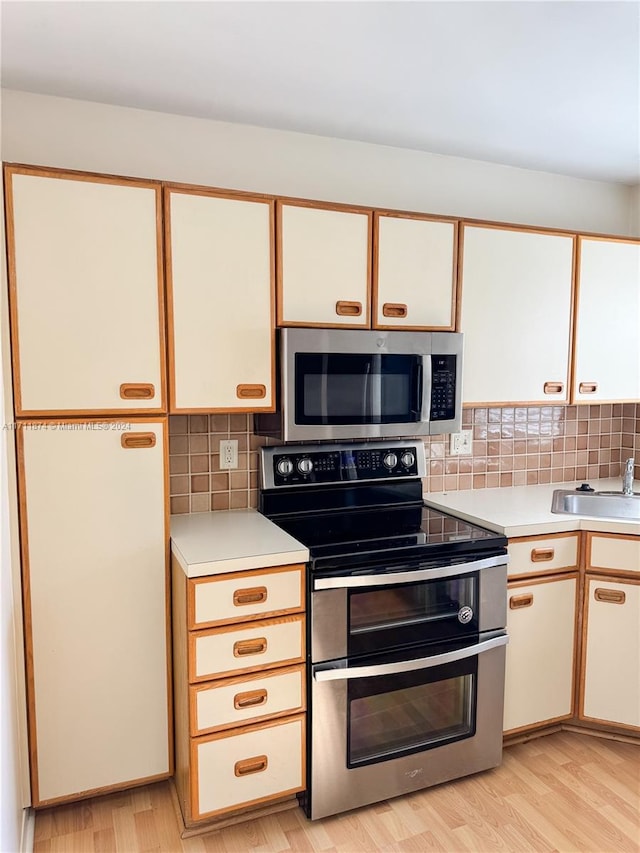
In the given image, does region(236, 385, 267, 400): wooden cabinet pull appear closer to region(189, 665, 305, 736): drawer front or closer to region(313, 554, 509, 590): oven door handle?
region(313, 554, 509, 590): oven door handle

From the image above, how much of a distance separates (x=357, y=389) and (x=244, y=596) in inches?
33.6

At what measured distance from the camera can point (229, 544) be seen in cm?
204

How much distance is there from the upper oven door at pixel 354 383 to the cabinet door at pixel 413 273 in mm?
115

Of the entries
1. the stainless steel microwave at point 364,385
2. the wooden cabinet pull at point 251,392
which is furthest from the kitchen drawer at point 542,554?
the wooden cabinet pull at point 251,392

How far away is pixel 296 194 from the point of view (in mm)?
2521

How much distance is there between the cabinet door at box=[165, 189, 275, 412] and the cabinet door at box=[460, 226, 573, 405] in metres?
0.88

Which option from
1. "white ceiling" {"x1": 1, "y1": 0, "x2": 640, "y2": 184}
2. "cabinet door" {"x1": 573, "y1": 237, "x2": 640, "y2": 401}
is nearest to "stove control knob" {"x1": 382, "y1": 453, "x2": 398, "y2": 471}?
"cabinet door" {"x1": 573, "y1": 237, "x2": 640, "y2": 401}

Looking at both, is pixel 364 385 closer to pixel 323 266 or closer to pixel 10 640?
pixel 323 266

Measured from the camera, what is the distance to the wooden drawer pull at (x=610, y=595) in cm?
241

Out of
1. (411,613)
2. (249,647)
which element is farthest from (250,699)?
(411,613)

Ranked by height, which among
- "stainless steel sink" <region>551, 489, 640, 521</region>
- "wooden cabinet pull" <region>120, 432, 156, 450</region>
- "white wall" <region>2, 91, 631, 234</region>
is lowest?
"stainless steel sink" <region>551, 489, 640, 521</region>

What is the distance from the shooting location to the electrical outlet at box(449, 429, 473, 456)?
113 inches

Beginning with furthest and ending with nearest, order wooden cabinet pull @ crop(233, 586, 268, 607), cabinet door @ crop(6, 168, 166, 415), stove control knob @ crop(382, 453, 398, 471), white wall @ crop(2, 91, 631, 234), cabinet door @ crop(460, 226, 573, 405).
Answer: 1. stove control knob @ crop(382, 453, 398, 471)
2. cabinet door @ crop(460, 226, 573, 405)
3. white wall @ crop(2, 91, 631, 234)
4. wooden cabinet pull @ crop(233, 586, 268, 607)
5. cabinet door @ crop(6, 168, 166, 415)

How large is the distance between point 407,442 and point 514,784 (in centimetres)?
138
